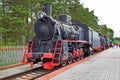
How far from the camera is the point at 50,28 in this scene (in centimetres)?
1831

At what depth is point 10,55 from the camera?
67.8 ft

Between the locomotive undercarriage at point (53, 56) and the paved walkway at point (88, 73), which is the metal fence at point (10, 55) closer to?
the locomotive undercarriage at point (53, 56)

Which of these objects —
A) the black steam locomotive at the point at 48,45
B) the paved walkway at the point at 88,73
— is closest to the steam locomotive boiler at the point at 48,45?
the black steam locomotive at the point at 48,45

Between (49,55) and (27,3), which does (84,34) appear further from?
(49,55)

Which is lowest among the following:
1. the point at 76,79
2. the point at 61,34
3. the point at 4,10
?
the point at 76,79

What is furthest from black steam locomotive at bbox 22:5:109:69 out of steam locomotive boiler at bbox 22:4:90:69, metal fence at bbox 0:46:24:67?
metal fence at bbox 0:46:24:67

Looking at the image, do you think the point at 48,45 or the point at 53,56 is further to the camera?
the point at 48,45

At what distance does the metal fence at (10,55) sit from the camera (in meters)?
19.4

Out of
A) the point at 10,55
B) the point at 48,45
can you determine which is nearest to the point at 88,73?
the point at 48,45

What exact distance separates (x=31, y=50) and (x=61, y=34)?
2.43 m

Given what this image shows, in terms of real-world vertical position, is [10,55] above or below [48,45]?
below

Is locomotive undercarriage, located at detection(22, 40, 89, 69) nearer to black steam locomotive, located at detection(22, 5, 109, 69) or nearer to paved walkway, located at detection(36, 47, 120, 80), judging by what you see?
black steam locomotive, located at detection(22, 5, 109, 69)

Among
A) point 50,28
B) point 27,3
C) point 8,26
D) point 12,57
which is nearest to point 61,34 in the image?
point 50,28

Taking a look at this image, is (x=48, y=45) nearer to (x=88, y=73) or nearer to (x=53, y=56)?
(x=53, y=56)
